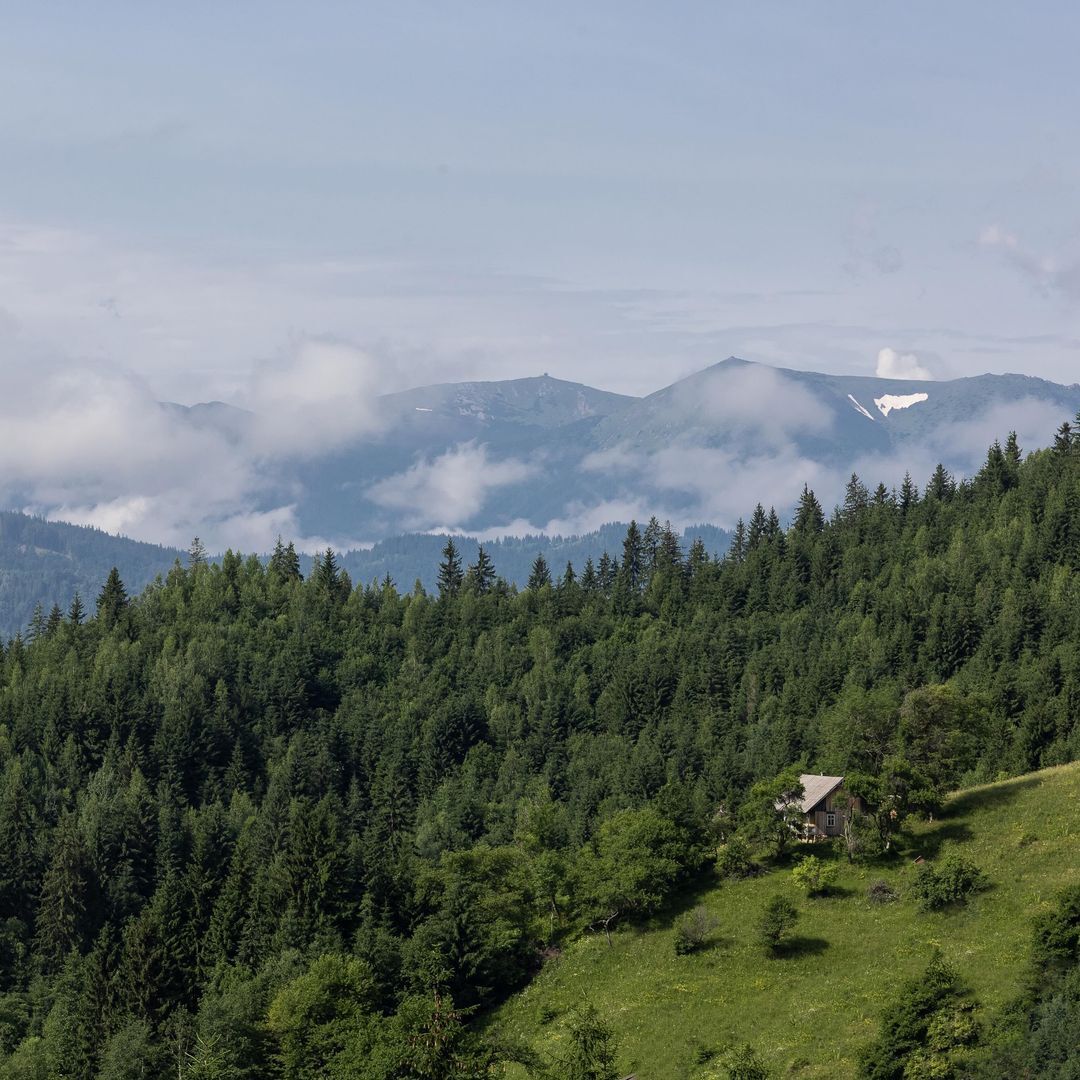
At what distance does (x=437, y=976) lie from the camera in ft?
359

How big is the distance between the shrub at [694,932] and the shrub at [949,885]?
51.1 ft

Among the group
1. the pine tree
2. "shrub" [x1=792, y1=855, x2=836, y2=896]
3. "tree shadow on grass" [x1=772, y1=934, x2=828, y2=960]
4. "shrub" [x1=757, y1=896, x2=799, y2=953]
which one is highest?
"shrub" [x1=792, y1=855, x2=836, y2=896]

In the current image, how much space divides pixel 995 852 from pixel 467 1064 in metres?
48.8

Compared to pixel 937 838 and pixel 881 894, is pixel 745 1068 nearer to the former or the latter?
pixel 881 894

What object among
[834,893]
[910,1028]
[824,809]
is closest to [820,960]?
[834,893]

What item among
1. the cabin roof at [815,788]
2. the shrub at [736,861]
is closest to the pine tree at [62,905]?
the shrub at [736,861]

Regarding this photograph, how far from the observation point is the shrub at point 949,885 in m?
103

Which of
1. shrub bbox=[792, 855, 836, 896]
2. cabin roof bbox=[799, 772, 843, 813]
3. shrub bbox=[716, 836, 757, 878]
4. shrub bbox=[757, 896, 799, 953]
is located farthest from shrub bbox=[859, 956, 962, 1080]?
cabin roof bbox=[799, 772, 843, 813]

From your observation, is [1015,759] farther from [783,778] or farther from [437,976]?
[437,976]

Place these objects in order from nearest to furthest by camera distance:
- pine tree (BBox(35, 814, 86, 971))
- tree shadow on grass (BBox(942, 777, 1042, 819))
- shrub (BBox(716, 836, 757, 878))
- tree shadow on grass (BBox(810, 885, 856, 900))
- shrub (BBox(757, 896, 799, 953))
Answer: shrub (BBox(757, 896, 799, 953)), tree shadow on grass (BBox(810, 885, 856, 900)), shrub (BBox(716, 836, 757, 878)), tree shadow on grass (BBox(942, 777, 1042, 819)), pine tree (BBox(35, 814, 86, 971))

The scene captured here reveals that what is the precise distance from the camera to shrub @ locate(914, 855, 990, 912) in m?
103

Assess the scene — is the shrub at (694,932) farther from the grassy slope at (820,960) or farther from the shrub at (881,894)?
the shrub at (881,894)

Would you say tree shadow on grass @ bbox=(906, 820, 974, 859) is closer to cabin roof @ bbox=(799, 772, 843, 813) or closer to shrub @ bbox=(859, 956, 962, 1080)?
cabin roof @ bbox=(799, 772, 843, 813)

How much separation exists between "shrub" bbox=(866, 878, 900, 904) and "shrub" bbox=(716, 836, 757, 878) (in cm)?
1232
